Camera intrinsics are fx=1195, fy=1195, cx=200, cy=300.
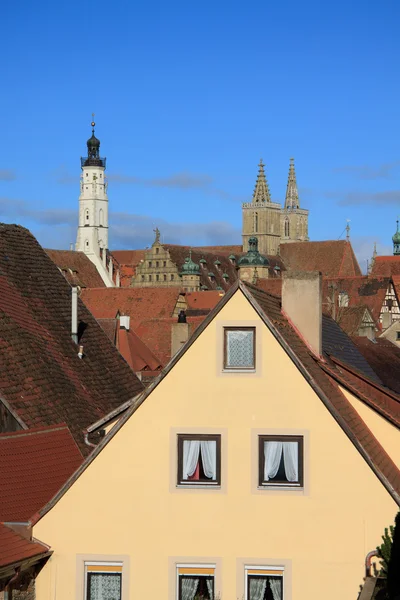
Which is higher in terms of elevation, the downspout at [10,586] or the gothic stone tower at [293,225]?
the gothic stone tower at [293,225]

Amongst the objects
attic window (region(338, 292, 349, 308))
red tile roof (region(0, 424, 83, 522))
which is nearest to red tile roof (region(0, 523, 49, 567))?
red tile roof (region(0, 424, 83, 522))

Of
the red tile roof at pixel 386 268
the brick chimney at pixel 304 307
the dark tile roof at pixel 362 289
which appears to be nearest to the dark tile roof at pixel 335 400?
the brick chimney at pixel 304 307

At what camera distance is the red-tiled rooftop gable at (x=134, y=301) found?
87.4m

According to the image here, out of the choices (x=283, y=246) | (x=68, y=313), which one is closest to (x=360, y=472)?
(x=68, y=313)

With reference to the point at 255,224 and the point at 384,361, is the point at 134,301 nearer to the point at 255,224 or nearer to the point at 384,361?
the point at 384,361

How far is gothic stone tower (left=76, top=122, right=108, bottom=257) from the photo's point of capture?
173875 mm

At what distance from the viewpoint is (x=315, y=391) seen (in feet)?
45.1

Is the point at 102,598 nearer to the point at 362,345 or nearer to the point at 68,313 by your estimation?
the point at 68,313

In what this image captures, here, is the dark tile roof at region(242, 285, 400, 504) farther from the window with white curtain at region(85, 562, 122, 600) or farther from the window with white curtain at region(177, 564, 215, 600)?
the window with white curtain at region(85, 562, 122, 600)

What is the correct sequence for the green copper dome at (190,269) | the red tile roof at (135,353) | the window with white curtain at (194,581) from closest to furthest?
the window with white curtain at (194,581) < the red tile roof at (135,353) < the green copper dome at (190,269)

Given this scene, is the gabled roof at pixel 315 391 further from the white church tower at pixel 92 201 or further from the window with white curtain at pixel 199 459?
the white church tower at pixel 92 201

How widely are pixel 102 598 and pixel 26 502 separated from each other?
5.33ft

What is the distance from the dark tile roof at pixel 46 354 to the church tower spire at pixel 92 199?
495 feet

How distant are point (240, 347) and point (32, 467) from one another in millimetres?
3249
